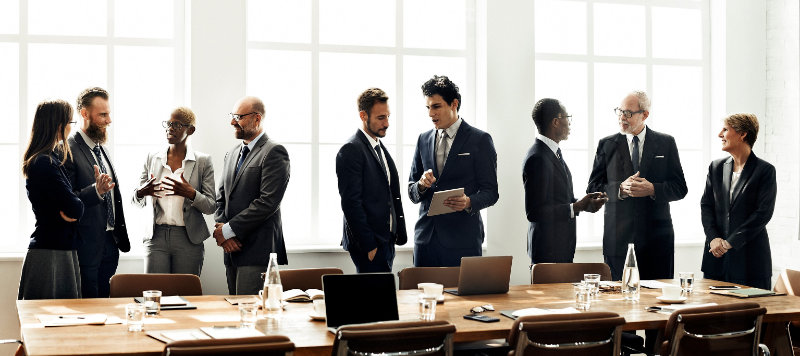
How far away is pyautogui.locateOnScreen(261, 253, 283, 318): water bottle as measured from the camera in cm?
358

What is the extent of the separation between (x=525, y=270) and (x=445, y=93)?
2.11m

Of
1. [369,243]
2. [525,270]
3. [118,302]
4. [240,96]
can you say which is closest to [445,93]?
[369,243]

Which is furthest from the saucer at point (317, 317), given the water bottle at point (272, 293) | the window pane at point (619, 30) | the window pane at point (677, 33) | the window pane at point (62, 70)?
the window pane at point (677, 33)

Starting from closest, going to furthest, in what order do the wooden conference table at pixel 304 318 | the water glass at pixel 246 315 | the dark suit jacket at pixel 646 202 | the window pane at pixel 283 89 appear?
the wooden conference table at pixel 304 318 < the water glass at pixel 246 315 < the dark suit jacket at pixel 646 202 < the window pane at pixel 283 89

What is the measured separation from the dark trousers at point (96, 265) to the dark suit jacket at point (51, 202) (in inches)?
14.2

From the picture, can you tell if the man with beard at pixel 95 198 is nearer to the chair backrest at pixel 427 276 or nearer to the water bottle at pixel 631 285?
the chair backrest at pixel 427 276

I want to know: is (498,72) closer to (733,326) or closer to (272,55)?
(272,55)

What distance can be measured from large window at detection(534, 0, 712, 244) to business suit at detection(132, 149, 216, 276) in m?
3.13

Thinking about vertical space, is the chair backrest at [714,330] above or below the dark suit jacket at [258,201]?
below

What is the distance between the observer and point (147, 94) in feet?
20.9

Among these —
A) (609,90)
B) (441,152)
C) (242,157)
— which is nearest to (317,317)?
(242,157)

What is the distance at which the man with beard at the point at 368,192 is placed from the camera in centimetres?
532

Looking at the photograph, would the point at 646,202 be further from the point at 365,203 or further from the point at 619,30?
the point at 365,203

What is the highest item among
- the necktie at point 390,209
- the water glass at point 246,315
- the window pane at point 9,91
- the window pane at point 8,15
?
the window pane at point 8,15
